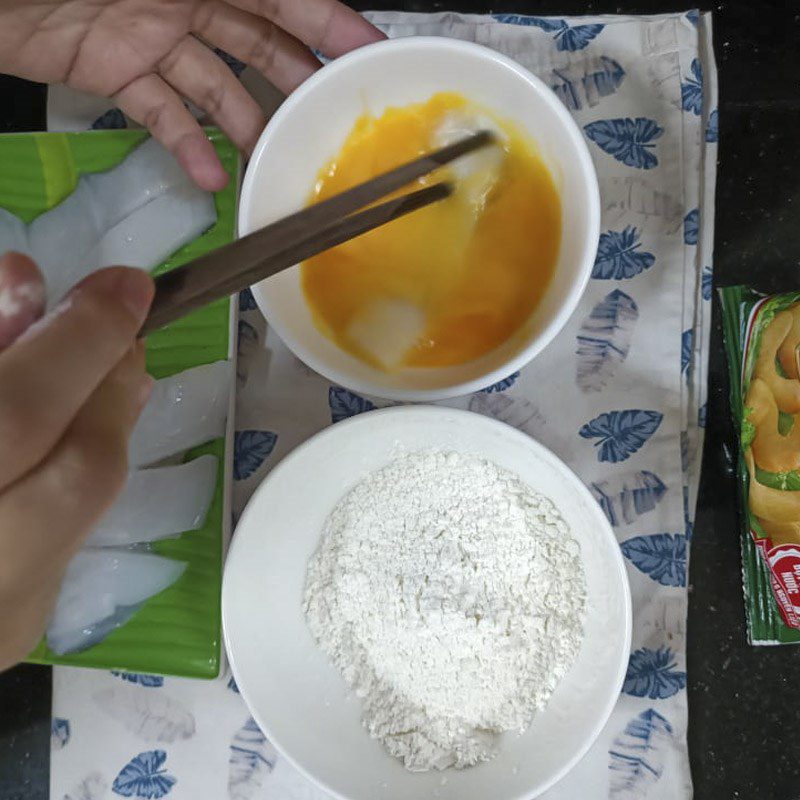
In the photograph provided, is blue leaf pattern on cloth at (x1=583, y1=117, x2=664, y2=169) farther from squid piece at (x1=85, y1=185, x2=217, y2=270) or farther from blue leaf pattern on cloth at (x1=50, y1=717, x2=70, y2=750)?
blue leaf pattern on cloth at (x1=50, y1=717, x2=70, y2=750)

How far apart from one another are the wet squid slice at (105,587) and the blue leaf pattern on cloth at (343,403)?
0.17 metres

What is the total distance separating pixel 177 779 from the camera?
0.69 metres

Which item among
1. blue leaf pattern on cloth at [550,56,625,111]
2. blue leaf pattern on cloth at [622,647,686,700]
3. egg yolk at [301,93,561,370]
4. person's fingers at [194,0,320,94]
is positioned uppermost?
person's fingers at [194,0,320,94]

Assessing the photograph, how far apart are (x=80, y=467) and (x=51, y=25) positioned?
1.41 feet

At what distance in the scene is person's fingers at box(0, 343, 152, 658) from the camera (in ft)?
1.19

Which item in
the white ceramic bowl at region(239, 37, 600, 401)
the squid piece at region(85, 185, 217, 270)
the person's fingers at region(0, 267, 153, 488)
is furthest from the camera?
the squid piece at region(85, 185, 217, 270)

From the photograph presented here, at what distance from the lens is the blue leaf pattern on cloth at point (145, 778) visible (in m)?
0.69

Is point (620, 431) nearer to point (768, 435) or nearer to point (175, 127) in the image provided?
point (768, 435)

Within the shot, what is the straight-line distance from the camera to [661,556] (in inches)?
27.1

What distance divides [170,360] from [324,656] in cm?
27

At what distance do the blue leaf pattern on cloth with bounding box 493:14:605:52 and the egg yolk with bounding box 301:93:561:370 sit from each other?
14cm

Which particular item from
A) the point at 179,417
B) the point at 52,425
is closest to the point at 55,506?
the point at 52,425

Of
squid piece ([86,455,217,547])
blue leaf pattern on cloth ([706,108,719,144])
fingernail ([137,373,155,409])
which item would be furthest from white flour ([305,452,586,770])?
blue leaf pattern on cloth ([706,108,719,144])

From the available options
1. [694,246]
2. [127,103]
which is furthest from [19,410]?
[694,246]
